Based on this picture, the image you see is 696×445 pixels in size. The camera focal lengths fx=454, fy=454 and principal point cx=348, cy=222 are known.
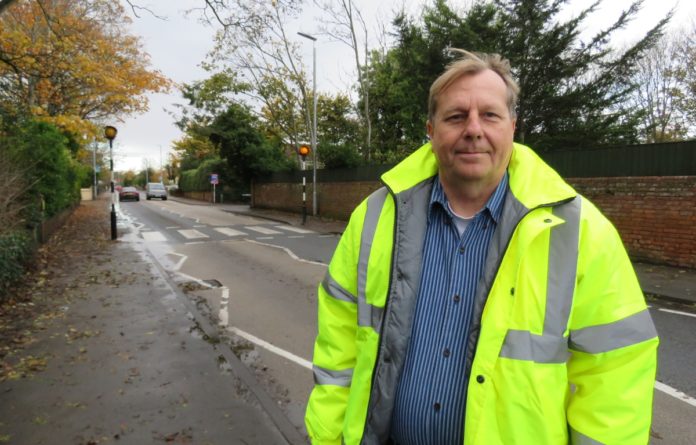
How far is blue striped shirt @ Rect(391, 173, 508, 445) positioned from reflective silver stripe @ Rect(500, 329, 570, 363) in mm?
180

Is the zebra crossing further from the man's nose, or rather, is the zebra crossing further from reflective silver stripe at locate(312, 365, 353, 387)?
the man's nose

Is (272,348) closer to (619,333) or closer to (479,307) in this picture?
(479,307)

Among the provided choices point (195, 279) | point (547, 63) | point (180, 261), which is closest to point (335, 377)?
point (195, 279)

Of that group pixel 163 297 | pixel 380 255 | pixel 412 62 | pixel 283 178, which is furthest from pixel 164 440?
pixel 283 178

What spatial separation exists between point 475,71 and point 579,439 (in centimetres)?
120

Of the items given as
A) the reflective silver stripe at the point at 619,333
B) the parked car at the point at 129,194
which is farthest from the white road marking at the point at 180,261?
the parked car at the point at 129,194

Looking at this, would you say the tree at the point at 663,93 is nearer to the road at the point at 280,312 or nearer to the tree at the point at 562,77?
the tree at the point at 562,77

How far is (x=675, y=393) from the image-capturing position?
12.3ft

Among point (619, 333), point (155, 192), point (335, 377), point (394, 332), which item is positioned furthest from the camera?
point (155, 192)

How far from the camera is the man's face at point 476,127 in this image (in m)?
1.53

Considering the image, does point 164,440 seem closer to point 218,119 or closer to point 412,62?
point 412,62

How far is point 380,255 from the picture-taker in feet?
5.36

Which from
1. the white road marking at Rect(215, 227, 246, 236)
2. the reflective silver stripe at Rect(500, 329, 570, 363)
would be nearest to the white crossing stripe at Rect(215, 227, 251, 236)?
the white road marking at Rect(215, 227, 246, 236)

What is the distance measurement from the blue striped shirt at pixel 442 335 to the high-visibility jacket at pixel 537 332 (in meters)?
0.04
